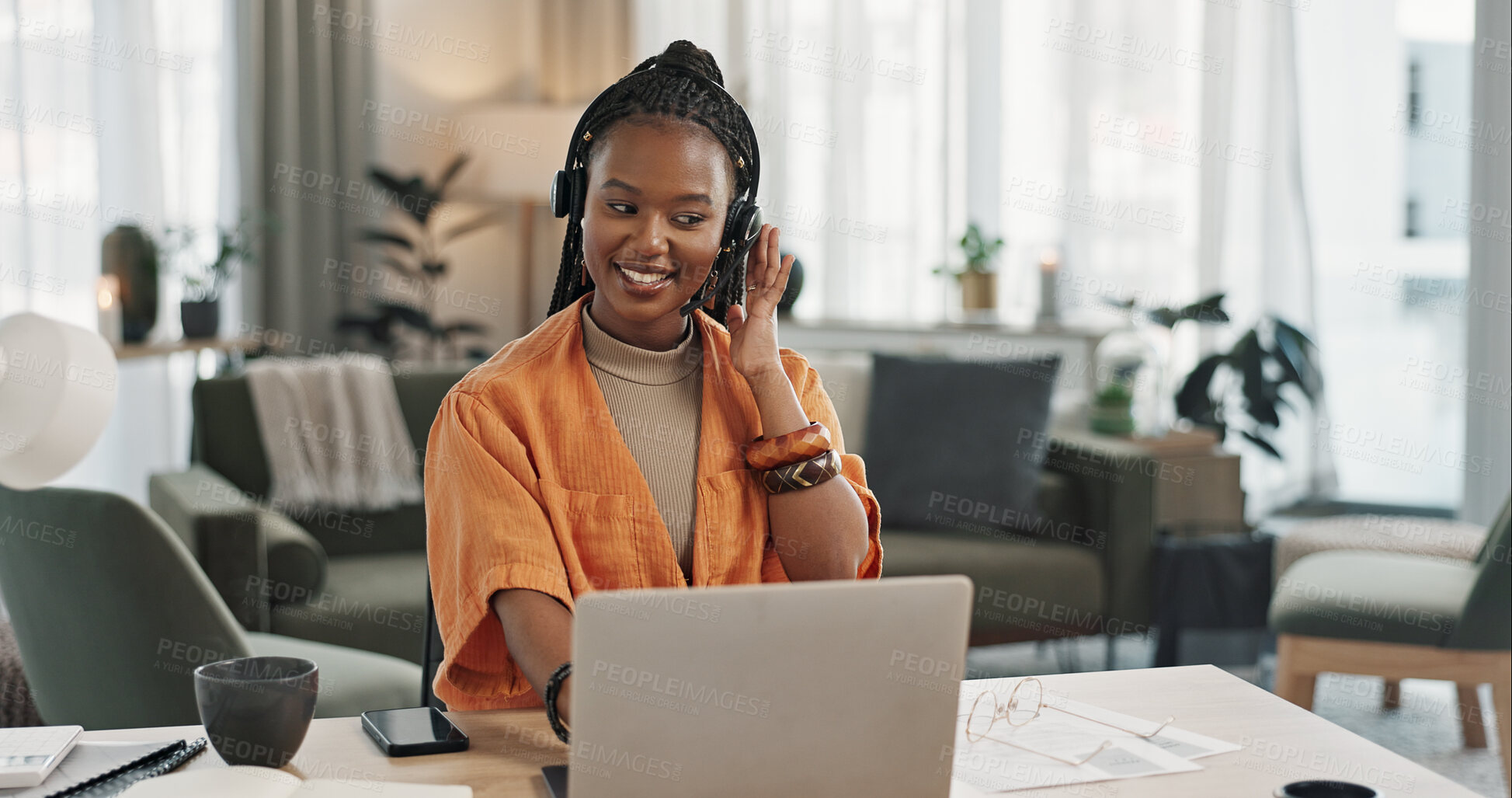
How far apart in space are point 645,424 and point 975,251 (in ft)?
9.04

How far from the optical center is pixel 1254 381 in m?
3.48

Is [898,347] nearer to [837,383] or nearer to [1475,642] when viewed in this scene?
[837,383]

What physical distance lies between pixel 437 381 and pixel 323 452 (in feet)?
1.12

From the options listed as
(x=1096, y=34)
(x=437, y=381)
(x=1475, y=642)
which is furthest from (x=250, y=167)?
(x=1475, y=642)

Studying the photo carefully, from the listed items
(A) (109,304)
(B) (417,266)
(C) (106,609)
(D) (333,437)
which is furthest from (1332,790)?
(B) (417,266)

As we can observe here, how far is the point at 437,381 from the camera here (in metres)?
3.29

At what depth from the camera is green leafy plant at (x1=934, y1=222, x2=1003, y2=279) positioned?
3.87 meters

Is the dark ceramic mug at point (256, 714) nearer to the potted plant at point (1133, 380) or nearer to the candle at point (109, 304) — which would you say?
the potted plant at point (1133, 380)

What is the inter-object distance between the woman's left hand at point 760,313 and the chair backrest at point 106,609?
2.90 ft

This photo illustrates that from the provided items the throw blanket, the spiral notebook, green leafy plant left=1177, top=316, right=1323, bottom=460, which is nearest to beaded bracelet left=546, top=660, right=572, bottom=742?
the spiral notebook

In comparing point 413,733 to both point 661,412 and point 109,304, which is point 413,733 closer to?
point 661,412

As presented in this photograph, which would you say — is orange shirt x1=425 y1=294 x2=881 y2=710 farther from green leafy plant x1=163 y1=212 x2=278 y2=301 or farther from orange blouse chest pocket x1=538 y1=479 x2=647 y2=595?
green leafy plant x1=163 y1=212 x2=278 y2=301

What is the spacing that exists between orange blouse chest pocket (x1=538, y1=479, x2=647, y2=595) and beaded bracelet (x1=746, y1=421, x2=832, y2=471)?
0.45 ft

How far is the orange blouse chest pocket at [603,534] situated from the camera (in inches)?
49.4
